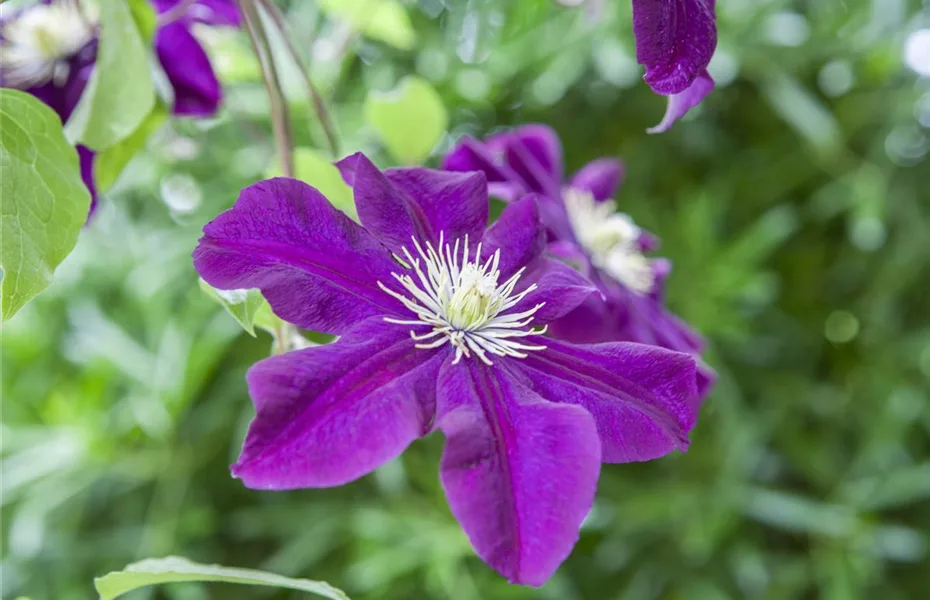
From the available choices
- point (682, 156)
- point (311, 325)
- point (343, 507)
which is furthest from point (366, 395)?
point (682, 156)

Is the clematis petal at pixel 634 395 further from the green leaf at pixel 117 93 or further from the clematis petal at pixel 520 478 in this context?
the green leaf at pixel 117 93

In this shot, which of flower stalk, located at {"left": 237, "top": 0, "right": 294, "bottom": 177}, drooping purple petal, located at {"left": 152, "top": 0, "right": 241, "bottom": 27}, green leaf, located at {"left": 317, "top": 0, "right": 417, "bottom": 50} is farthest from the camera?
green leaf, located at {"left": 317, "top": 0, "right": 417, "bottom": 50}

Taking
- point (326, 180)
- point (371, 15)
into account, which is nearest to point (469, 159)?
point (326, 180)

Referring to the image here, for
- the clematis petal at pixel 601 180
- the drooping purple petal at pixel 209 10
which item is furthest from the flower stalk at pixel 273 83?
the clematis petal at pixel 601 180

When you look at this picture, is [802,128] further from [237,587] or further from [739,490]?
[237,587]

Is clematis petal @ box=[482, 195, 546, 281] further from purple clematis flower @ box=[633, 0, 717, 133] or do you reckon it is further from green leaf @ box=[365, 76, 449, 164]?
green leaf @ box=[365, 76, 449, 164]

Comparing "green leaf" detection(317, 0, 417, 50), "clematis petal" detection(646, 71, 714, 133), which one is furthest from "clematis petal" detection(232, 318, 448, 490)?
"green leaf" detection(317, 0, 417, 50)
